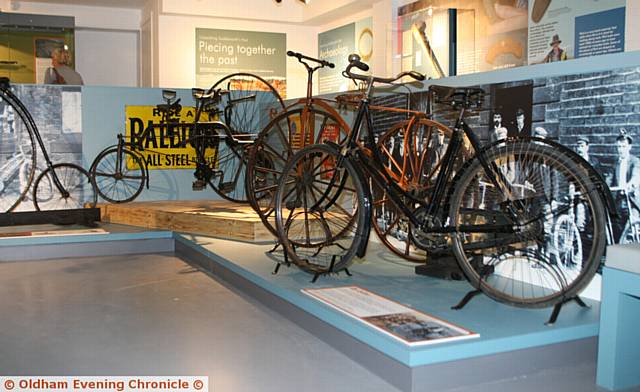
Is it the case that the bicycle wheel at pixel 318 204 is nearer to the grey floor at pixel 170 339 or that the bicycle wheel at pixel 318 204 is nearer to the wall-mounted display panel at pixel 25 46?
the grey floor at pixel 170 339

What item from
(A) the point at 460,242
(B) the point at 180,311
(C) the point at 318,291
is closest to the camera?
(A) the point at 460,242

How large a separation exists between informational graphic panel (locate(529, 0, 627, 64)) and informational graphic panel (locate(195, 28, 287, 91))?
185 inches

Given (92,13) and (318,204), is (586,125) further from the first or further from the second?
(92,13)

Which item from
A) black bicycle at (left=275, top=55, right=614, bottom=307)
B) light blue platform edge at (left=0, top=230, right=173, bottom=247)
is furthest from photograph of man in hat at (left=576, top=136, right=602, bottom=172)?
light blue platform edge at (left=0, top=230, right=173, bottom=247)

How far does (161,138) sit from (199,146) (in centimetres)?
91

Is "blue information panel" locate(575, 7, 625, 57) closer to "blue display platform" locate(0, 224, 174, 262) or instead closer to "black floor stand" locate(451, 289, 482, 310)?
"black floor stand" locate(451, 289, 482, 310)

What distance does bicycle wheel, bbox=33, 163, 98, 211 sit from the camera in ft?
21.3

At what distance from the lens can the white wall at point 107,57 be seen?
34.9 ft

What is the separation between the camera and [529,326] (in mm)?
2779

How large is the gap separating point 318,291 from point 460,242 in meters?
0.76

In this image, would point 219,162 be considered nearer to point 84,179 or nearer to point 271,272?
point 84,179

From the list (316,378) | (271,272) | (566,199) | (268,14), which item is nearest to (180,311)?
(271,272)

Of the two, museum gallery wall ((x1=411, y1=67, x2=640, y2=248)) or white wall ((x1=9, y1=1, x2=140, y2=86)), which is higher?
white wall ((x1=9, y1=1, x2=140, y2=86))

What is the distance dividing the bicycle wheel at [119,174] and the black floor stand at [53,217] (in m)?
0.59
